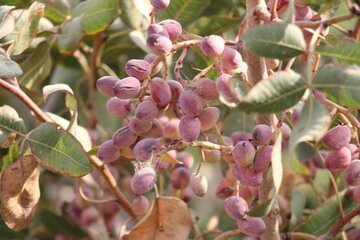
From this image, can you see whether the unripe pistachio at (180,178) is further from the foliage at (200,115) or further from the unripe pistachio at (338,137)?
the unripe pistachio at (338,137)

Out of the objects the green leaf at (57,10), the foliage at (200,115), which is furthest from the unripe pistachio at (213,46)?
the green leaf at (57,10)

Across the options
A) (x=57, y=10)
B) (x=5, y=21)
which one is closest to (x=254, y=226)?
(x=5, y=21)

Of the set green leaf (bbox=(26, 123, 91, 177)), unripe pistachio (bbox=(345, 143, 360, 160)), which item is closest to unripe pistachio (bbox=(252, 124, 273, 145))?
unripe pistachio (bbox=(345, 143, 360, 160))

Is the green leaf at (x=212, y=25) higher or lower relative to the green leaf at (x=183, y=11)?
lower

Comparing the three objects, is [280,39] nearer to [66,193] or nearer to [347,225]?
[347,225]

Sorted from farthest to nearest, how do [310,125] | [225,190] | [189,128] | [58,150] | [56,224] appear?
[56,224]
[225,190]
[58,150]
[189,128]
[310,125]

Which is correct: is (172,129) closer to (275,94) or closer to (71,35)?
(71,35)
